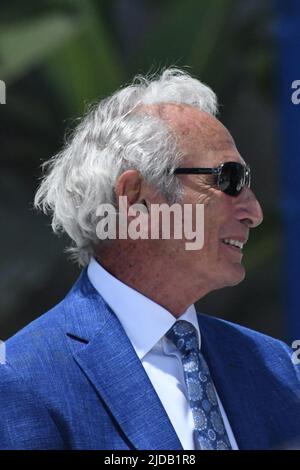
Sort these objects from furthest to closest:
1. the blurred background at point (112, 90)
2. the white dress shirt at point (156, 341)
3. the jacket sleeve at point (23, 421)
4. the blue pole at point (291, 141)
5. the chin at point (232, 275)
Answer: the blurred background at point (112, 90)
the blue pole at point (291, 141)
the chin at point (232, 275)
the white dress shirt at point (156, 341)
the jacket sleeve at point (23, 421)

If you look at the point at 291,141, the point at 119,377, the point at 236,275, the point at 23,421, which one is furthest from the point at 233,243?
the point at 291,141

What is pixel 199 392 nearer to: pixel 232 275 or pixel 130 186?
pixel 232 275

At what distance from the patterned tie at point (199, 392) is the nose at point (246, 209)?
0.20m

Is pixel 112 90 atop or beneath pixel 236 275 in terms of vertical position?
atop

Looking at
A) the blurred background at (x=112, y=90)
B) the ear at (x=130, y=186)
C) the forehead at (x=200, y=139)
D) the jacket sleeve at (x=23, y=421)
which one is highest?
the blurred background at (x=112, y=90)

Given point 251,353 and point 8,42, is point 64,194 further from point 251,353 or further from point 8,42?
point 8,42

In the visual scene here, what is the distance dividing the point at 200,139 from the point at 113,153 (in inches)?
5.7

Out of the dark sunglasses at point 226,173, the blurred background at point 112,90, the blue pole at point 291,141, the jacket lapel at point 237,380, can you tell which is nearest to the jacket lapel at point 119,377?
the jacket lapel at point 237,380

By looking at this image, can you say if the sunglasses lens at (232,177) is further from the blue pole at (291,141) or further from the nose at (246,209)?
the blue pole at (291,141)

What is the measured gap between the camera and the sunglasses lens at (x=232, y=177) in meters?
1.73

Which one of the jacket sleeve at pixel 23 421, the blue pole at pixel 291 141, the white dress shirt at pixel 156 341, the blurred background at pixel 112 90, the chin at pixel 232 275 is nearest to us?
the jacket sleeve at pixel 23 421

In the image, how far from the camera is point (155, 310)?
5.67ft
